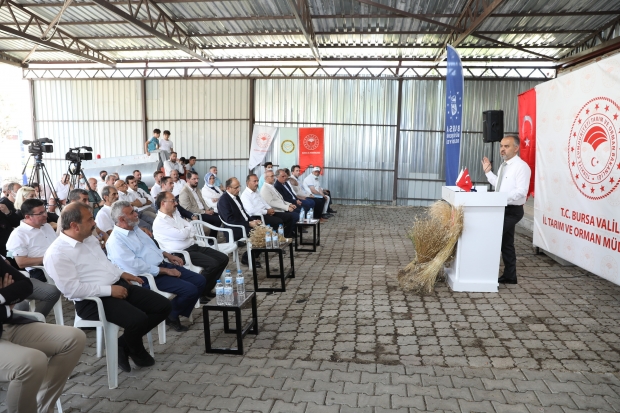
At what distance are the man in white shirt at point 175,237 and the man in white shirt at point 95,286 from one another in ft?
3.81

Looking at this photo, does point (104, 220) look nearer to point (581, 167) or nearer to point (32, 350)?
point (32, 350)

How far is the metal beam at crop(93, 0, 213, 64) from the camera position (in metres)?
8.13

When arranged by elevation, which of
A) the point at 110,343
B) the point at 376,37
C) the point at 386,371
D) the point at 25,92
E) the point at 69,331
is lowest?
the point at 386,371

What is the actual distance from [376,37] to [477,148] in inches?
167

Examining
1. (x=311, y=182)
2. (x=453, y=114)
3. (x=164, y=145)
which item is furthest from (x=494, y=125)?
(x=164, y=145)

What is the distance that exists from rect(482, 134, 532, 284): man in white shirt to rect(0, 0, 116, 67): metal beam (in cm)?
926

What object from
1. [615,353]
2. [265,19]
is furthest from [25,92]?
[615,353]

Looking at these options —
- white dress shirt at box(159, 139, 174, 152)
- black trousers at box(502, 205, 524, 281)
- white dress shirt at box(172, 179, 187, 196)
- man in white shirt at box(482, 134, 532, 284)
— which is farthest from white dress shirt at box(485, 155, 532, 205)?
white dress shirt at box(159, 139, 174, 152)

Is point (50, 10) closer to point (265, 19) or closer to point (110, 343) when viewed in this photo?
point (265, 19)

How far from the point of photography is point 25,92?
44.2 feet

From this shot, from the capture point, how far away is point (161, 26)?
10281mm

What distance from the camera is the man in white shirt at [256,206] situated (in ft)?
20.7

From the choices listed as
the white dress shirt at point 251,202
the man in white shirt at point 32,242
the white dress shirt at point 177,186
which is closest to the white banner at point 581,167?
the white dress shirt at point 251,202

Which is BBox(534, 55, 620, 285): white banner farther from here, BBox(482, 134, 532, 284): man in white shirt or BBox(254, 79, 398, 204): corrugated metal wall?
BBox(254, 79, 398, 204): corrugated metal wall
